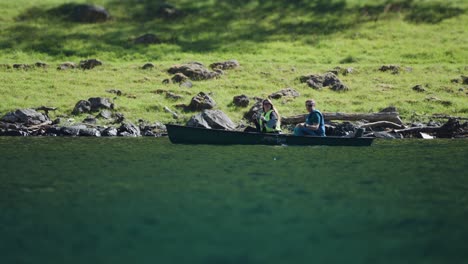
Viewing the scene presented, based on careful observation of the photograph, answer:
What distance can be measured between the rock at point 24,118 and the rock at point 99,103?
10.5ft

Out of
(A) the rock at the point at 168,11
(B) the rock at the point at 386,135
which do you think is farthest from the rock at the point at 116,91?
(A) the rock at the point at 168,11

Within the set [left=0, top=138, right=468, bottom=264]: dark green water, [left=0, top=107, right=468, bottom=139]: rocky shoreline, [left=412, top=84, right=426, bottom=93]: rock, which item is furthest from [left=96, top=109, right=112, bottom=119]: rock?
[left=412, top=84, right=426, bottom=93]: rock

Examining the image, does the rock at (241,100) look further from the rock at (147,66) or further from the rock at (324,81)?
the rock at (147,66)

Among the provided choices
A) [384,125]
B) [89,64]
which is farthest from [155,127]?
[89,64]

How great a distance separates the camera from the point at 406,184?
14.5m

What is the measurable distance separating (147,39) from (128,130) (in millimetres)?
26008

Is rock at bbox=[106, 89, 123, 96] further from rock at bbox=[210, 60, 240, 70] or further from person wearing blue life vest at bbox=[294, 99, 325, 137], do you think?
person wearing blue life vest at bbox=[294, 99, 325, 137]

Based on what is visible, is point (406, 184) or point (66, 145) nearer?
point (406, 184)

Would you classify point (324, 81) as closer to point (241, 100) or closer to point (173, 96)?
point (241, 100)

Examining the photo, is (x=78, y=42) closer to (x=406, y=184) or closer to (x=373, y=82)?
(x=373, y=82)

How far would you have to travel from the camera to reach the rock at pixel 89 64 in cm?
4434

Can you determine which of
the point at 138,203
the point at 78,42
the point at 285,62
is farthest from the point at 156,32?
the point at 138,203

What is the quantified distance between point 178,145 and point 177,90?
47.2ft

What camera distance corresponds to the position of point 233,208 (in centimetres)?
1151
